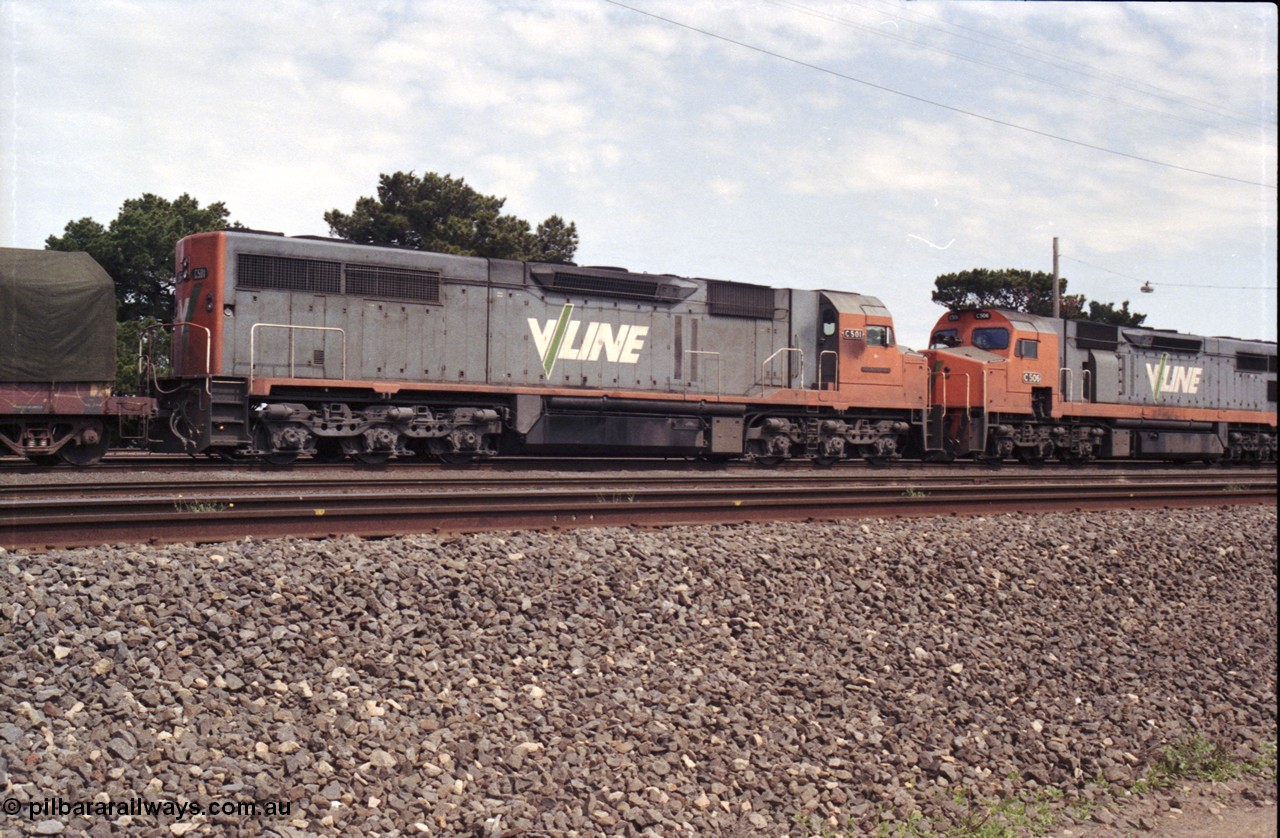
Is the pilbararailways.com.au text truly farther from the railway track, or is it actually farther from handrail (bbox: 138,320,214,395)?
handrail (bbox: 138,320,214,395)

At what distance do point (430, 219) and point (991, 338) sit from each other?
776 inches

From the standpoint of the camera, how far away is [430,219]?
33.0m

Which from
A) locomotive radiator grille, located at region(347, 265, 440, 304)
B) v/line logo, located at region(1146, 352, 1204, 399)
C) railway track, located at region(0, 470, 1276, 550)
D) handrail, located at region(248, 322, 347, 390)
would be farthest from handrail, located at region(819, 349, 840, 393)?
v/line logo, located at region(1146, 352, 1204, 399)

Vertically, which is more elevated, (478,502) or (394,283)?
(394,283)

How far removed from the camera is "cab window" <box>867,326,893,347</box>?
1852 centimetres

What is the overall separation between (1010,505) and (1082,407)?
472 inches

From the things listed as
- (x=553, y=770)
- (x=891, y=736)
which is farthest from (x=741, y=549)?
(x=553, y=770)

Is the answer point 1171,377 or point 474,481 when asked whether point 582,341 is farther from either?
point 1171,377

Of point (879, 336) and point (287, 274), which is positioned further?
point (879, 336)

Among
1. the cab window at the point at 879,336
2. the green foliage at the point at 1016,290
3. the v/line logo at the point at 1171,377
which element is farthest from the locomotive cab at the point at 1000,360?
the green foliage at the point at 1016,290

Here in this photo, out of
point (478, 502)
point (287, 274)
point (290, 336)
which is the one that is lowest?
point (478, 502)

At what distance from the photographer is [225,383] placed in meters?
12.9

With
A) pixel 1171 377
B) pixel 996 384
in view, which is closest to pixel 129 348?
pixel 996 384

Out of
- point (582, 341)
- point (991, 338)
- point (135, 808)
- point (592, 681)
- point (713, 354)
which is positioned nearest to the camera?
point (135, 808)
